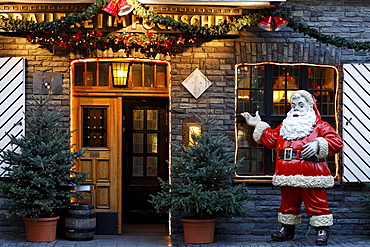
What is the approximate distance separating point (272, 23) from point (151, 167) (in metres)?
3.26

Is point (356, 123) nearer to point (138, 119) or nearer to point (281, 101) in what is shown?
point (281, 101)

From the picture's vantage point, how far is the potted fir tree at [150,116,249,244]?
375 inches

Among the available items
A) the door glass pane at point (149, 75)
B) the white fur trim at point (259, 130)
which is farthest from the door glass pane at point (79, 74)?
the white fur trim at point (259, 130)

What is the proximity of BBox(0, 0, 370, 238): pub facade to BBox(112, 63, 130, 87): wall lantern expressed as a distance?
17 mm

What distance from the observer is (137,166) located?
37.7 feet

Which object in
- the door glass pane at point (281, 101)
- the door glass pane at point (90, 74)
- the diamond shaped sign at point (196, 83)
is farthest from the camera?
the door glass pane at point (90, 74)

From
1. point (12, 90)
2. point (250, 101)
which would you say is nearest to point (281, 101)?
point (250, 101)

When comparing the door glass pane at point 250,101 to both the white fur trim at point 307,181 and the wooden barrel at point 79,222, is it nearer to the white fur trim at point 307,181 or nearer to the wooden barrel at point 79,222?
the white fur trim at point 307,181

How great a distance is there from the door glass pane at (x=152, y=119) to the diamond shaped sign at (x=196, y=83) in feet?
3.83

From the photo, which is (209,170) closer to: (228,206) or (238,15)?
(228,206)

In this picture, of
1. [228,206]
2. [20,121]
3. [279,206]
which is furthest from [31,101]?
[279,206]

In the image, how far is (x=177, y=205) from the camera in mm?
9609

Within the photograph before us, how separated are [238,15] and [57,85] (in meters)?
3.04

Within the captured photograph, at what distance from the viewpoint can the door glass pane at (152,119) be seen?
11484 millimetres
